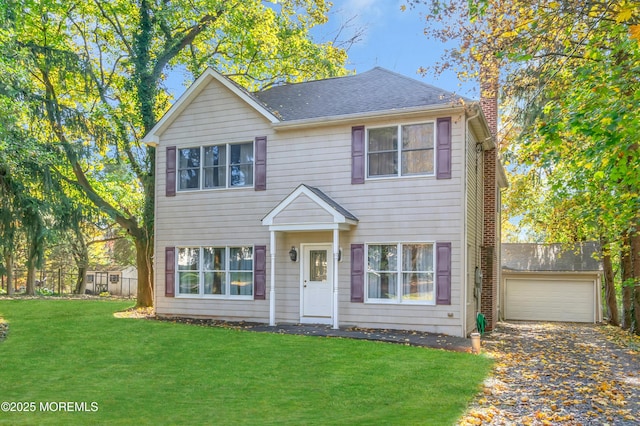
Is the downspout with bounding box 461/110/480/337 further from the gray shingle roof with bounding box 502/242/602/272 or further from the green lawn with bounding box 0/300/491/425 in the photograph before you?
the gray shingle roof with bounding box 502/242/602/272

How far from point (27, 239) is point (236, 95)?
608cm

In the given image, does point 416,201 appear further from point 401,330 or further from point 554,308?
point 554,308

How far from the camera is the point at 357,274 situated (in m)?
12.1

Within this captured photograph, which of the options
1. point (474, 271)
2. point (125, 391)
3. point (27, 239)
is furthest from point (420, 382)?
point (27, 239)

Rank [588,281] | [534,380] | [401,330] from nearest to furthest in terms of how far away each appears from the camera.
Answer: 1. [534,380]
2. [401,330]
3. [588,281]

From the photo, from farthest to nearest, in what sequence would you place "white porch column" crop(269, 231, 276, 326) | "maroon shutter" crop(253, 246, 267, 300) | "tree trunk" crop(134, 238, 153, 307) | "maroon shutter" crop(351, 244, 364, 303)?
"tree trunk" crop(134, 238, 153, 307) < "maroon shutter" crop(253, 246, 267, 300) < "white porch column" crop(269, 231, 276, 326) < "maroon shutter" crop(351, 244, 364, 303)

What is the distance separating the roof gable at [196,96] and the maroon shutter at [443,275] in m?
5.19

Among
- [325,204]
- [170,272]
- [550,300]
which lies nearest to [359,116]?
[325,204]

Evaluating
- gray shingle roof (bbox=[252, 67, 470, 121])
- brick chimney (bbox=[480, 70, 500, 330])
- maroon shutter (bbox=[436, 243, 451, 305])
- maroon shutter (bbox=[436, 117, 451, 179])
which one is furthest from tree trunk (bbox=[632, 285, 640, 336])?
gray shingle roof (bbox=[252, 67, 470, 121])

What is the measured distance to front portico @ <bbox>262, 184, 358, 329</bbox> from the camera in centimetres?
1174

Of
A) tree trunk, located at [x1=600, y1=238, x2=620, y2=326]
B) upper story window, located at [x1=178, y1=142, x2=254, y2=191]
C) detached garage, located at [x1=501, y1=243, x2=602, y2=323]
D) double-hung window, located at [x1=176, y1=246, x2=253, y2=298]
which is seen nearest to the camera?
double-hung window, located at [x1=176, y1=246, x2=253, y2=298]

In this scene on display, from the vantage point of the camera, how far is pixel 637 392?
7.09m

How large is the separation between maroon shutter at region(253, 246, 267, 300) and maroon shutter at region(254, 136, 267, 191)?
5.27ft

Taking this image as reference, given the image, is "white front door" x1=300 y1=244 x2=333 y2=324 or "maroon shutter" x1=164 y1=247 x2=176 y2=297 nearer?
"white front door" x1=300 y1=244 x2=333 y2=324
